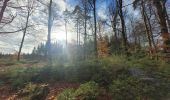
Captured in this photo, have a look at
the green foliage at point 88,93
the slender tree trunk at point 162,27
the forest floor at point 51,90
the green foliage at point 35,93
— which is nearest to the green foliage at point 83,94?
the green foliage at point 88,93

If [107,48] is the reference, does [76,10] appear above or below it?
above

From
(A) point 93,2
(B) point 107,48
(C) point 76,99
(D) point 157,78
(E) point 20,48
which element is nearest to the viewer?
(C) point 76,99

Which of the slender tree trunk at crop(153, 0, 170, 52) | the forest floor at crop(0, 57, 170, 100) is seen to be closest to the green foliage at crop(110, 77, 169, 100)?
the forest floor at crop(0, 57, 170, 100)

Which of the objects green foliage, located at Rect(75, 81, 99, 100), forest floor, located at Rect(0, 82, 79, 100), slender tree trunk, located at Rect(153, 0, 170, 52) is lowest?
forest floor, located at Rect(0, 82, 79, 100)

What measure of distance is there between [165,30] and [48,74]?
876 cm

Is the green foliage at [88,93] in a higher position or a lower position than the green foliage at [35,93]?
higher

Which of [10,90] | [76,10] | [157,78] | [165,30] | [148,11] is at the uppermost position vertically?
[76,10]

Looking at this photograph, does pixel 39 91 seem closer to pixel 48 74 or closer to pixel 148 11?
pixel 48 74

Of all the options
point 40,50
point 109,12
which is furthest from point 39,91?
point 40,50

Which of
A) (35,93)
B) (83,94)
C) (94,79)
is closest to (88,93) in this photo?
(83,94)

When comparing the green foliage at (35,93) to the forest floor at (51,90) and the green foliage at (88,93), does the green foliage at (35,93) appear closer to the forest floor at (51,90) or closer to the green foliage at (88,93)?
the forest floor at (51,90)

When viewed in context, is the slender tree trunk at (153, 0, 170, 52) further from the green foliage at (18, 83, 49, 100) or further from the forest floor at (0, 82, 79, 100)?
the green foliage at (18, 83, 49, 100)

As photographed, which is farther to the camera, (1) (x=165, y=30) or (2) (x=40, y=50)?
(2) (x=40, y=50)

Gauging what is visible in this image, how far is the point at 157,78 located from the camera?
1127 cm
